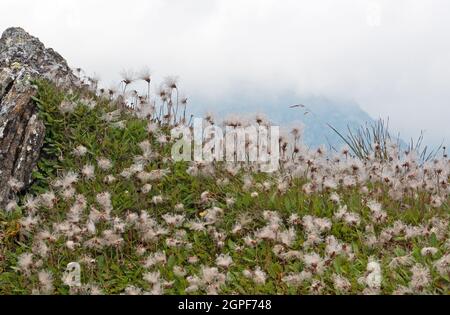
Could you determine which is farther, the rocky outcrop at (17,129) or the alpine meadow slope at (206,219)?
the rocky outcrop at (17,129)

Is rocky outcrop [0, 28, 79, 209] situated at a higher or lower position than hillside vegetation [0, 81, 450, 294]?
higher

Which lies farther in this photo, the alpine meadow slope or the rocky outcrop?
the rocky outcrop

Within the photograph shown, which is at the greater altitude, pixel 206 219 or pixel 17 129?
pixel 17 129

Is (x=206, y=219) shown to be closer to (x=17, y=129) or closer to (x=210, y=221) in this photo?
(x=210, y=221)

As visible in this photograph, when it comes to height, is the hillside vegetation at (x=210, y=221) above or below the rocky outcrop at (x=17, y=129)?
below

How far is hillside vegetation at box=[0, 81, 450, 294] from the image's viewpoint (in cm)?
785

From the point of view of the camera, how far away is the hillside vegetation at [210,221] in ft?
25.8

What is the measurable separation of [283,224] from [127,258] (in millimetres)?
2054

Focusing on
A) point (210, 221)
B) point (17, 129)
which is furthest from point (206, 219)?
point (17, 129)

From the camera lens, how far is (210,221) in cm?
968

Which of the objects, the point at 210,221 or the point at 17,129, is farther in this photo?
the point at 17,129

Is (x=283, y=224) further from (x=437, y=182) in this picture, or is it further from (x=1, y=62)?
(x=1, y=62)

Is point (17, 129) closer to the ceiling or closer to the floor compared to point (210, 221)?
closer to the ceiling
